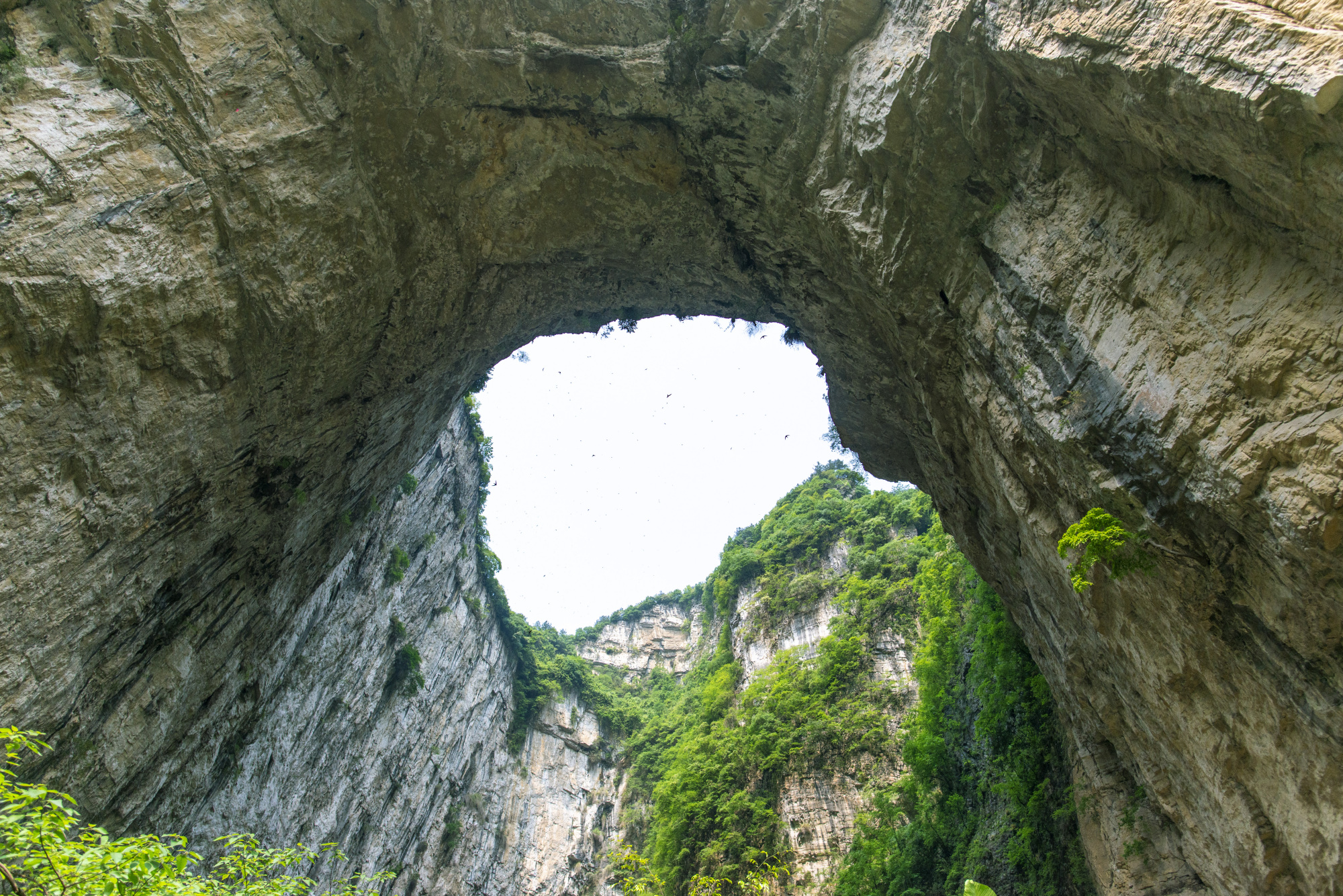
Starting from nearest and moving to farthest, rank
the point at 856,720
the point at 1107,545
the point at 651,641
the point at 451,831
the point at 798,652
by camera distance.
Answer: the point at 1107,545
the point at 856,720
the point at 451,831
the point at 798,652
the point at 651,641

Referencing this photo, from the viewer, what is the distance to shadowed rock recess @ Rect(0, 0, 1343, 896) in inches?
169

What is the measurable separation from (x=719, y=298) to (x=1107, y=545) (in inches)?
322

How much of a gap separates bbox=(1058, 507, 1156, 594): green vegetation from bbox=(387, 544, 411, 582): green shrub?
16.2 meters

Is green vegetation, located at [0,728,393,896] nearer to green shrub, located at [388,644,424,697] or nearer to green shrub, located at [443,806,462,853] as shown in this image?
green shrub, located at [388,644,424,697]

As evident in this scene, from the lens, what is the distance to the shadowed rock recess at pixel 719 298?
4.30m

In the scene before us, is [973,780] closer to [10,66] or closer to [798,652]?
[798,652]

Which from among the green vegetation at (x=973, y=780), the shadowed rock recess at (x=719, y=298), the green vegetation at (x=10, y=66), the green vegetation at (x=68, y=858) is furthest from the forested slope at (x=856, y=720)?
the green vegetation at (x=10, y=66)

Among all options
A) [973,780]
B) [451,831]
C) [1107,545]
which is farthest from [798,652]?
[1107,545]

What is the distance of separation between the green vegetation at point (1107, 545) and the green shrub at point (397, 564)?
16244 millimetres

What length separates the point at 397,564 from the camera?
17.6 metres

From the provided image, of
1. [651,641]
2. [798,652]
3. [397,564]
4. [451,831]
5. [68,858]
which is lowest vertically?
[68,858]

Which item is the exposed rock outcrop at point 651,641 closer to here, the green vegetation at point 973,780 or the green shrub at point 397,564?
the green shrub at point 397,564

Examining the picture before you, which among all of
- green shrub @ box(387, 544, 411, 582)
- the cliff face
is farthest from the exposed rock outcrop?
Result: green shrub @ box(387, 544, 411, 582)

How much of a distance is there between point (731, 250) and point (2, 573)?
31.6ft
